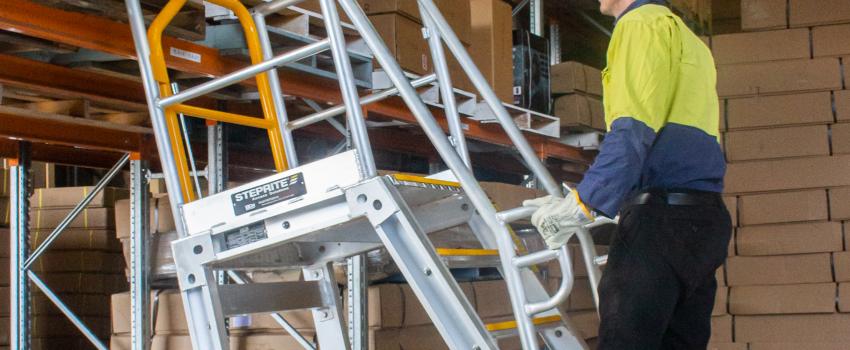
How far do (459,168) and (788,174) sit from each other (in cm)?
455

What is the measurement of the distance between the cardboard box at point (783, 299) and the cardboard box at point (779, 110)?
1037 mm

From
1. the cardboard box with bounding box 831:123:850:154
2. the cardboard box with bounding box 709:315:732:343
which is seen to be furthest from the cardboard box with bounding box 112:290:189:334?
the cardboard box with bounding box 831:123:850:154

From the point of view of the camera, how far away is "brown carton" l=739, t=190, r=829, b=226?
7371mm

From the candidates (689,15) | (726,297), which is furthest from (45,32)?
(689,15)

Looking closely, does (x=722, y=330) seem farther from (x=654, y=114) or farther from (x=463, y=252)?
(x=654, y=114)

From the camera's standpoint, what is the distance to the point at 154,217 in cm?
609

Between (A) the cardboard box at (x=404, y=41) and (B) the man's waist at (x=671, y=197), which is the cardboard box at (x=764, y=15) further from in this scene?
(B) the man's waist at (x=671, y=197)

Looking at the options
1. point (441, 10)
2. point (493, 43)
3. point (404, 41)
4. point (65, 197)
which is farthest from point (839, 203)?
point (65, 197)

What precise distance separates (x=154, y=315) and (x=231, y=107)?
121 cm

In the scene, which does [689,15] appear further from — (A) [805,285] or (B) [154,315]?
(B) [154,315]

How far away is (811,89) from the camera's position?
24.5 feet

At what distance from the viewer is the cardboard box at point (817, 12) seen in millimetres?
7473

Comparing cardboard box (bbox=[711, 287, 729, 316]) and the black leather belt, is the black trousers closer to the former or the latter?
the black leather belt

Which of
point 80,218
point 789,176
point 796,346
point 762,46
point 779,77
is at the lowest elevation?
point 796,346
